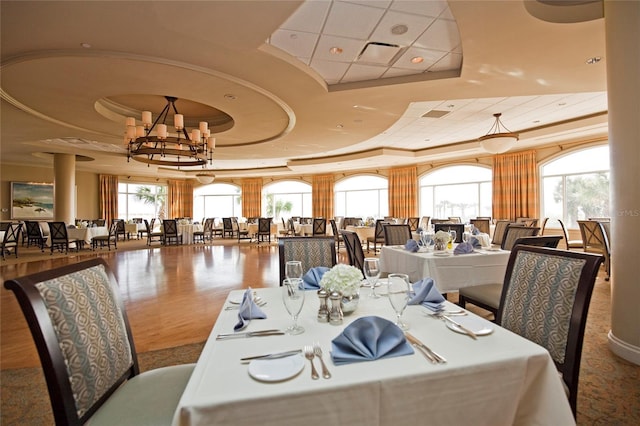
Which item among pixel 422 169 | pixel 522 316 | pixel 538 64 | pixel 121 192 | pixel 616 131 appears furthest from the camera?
pixel 121 192

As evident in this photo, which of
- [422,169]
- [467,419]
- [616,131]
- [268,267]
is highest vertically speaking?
[422,169]

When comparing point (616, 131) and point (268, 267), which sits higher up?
point (616, 131)

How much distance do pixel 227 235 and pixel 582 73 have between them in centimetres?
1358

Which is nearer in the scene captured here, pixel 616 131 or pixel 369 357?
pixel 369 357

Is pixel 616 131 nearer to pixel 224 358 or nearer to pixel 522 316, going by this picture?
pixel 522 316

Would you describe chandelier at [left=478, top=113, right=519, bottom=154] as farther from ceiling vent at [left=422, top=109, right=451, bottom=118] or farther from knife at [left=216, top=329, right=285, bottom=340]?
knife at [left=216, top=329, right=285, bottom=340]

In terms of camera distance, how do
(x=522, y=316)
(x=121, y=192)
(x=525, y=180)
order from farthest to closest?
(x=121, y=192) < (x=525, y=180) < (x=522, y=316)

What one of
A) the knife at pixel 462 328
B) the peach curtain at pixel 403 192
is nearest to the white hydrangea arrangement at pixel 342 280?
the knife at pixel 462 328

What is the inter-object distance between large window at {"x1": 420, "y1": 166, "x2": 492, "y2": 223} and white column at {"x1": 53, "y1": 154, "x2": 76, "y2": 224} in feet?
38.8

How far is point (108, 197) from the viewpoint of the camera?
14195 mm

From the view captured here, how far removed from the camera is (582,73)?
4234 millimetres

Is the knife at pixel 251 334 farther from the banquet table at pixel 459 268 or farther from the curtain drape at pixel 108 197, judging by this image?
the curtain drape at pixel 108 197

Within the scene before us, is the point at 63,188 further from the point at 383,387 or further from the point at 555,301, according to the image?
the point at 555,301

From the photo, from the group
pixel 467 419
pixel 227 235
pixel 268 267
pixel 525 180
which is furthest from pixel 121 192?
pixel 467 419
